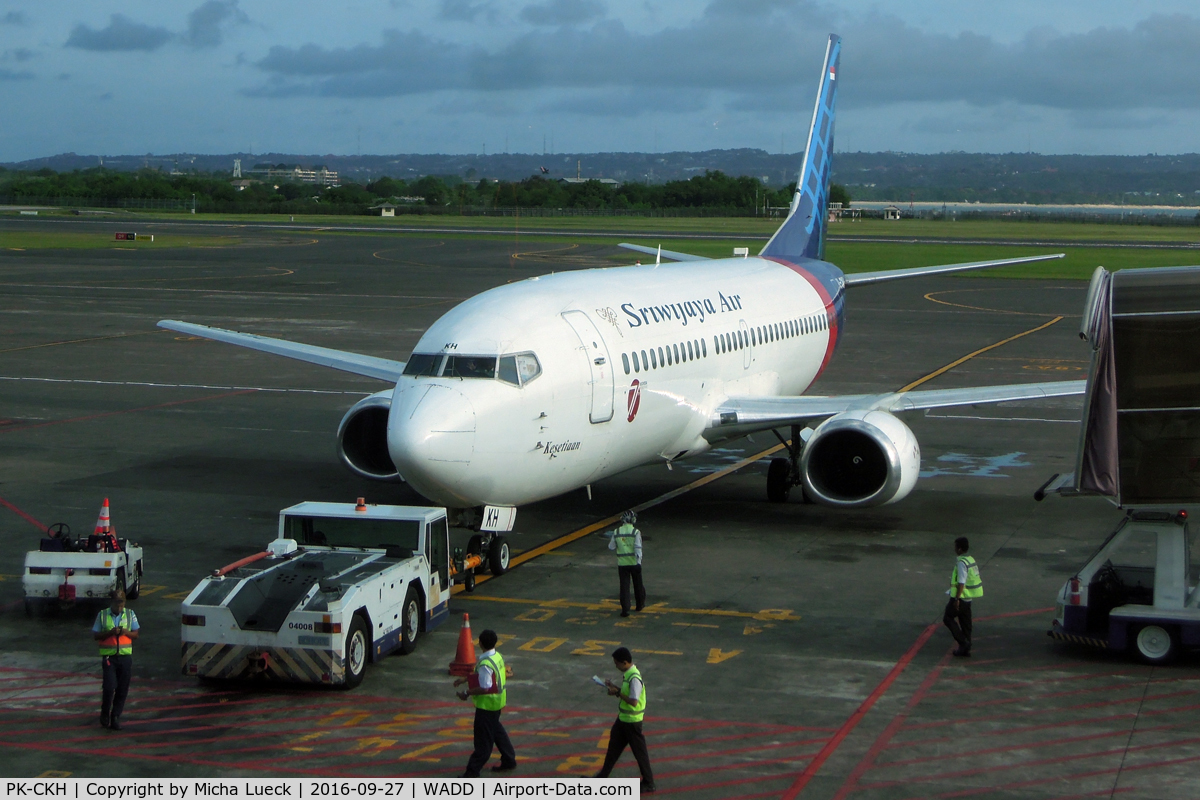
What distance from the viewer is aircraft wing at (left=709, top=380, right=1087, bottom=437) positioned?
26484mm

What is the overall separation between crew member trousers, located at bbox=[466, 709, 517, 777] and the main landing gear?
14.3m

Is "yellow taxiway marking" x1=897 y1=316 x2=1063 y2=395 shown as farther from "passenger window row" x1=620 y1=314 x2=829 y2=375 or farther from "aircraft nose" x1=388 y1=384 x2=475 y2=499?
"aircraft nose" x1=388 y1=384 x2=475 y2=499

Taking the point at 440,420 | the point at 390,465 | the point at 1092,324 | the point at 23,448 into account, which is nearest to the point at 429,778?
the point at 440,420

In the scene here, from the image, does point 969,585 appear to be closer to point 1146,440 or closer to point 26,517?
point 1146,440

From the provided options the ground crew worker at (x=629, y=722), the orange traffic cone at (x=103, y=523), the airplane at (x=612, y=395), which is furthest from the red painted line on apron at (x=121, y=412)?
the ground crew worker at (x=629, y=722)

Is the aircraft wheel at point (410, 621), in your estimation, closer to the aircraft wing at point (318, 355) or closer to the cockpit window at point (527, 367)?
the cockpit window at point (527, 367)

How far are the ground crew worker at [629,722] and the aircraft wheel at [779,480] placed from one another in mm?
14316

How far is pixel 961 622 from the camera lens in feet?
59.8

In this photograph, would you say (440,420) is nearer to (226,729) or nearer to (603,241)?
(226,729)

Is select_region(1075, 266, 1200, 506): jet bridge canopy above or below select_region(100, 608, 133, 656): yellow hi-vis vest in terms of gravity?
above

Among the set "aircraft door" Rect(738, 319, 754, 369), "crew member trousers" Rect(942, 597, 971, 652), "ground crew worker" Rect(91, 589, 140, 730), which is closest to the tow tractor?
"ground crew worker" Rect(91, 589, 140, 730)

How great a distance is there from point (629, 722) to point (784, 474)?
1461 centimetres

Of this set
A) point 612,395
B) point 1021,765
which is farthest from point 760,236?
point 1021,765

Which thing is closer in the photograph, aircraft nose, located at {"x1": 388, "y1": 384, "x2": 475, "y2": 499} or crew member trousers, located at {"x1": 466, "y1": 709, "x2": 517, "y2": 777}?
crew member trousers, located at {"x1": 466, "y1": 709, "x2": 517, "y2": 777}
